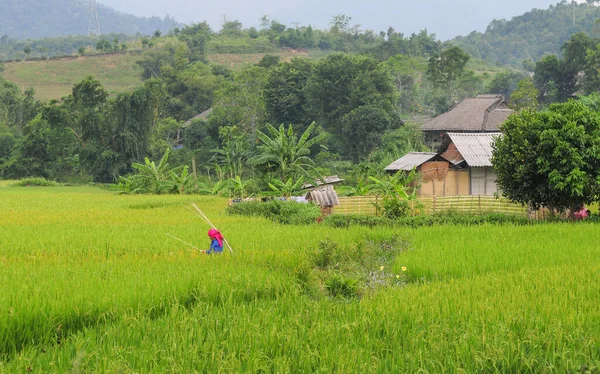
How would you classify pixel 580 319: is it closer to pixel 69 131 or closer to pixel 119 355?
pixel 119 355

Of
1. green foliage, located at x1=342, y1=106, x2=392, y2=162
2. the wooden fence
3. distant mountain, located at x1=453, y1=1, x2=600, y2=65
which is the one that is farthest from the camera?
distant mountain, located at x1=453, y1=1, x2=600, y2=65

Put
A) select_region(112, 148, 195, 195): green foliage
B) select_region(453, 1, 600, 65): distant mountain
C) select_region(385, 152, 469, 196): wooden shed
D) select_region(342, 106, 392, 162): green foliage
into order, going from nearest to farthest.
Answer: select_region(385, 152, 469, 196): wooden shed
select_region(112, 148, 195, 195): green foliage
select_region(342, 106, 392, 162): green foliage
select_region(453, 1, 600, 65): distant mountain

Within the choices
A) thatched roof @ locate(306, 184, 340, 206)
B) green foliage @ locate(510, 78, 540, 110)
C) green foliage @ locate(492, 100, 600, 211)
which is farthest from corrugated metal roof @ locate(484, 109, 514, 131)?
green foliage @ locate(492, 100, 600, 211)

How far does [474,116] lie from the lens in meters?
29.0

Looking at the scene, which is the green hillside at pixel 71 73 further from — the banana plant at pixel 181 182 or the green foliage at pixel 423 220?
the green foliage at pixel 423 220

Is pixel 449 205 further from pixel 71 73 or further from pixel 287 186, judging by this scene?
pixel 71 73

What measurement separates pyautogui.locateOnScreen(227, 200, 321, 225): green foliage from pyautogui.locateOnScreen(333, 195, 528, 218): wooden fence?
111 centimetres

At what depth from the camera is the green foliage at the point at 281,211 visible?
12820 millimetres

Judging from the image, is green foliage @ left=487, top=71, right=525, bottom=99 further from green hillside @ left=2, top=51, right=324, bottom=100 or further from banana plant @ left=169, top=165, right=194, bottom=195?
banana plant @ left=169, top=165, right=194, bottom=195

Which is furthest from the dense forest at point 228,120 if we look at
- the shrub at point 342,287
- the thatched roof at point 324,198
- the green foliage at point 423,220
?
the shrub at point 342,287

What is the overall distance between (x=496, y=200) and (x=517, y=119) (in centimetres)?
220

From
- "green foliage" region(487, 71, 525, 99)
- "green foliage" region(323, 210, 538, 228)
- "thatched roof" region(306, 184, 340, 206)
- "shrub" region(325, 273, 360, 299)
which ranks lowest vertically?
"green foliage" region(323, 210, 538, 228)

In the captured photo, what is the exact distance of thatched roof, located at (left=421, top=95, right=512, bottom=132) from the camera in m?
28.2

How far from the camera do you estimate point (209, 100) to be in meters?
42.7
